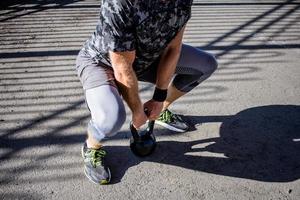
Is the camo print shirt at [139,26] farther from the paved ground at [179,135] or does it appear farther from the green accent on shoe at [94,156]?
the paved ground at [179,135]

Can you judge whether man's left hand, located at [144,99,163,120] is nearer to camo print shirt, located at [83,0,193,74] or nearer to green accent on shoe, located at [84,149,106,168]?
camo print shirt, located at [83,0,193,74]

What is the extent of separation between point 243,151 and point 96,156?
1330 mm

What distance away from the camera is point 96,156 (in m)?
2.75

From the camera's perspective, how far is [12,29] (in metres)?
5.36

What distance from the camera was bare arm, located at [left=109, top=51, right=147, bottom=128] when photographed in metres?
2.28

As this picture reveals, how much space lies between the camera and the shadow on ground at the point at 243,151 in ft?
9.25

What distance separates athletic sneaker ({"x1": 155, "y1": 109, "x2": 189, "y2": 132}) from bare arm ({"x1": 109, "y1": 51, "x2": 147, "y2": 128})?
2.25 feet

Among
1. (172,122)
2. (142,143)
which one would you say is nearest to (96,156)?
(142,143)

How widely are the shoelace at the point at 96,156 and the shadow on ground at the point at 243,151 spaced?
0.15 m

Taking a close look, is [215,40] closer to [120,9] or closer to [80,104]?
[80,104]

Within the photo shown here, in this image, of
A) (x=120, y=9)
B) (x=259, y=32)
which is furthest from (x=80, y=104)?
(x=259, y=32)

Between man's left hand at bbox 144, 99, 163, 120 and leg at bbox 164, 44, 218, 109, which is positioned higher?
leg at bbox 164, 44, 218, 109

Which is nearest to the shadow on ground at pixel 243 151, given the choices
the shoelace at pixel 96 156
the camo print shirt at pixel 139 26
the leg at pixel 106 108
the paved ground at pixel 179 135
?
the paved ground at pixel 179 135

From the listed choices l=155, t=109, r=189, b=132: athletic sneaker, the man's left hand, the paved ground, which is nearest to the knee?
the man's left hand
